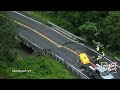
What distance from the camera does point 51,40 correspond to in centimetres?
2202

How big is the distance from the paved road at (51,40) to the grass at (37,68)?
3.25 feet

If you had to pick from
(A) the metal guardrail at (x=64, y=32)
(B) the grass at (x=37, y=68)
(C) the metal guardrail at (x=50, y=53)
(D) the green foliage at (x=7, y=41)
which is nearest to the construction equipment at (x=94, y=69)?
(C) the metal guardrail at (x=50, y=53)

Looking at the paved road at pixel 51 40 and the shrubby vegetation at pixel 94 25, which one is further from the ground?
the shrubby vegetation at pixel 94 25

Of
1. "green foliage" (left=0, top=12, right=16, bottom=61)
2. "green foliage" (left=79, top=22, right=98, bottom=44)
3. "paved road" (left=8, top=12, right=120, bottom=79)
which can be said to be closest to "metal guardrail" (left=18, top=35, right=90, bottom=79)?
"paved road" (left=8, top=12, right=120, bottom=79)

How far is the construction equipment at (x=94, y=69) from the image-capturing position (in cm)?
1681

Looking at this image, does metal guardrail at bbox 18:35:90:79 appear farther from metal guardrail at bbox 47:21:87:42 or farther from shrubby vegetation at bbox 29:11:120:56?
shrubby vegetation at bbox 29:11:120:56

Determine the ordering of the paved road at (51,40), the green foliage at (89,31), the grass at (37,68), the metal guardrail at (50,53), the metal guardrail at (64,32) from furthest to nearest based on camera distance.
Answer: the metal guardrail at (64,32)
the green foliage at (89,31)
the paved road at (51,40)
the metal guardrail at (50,53)
the grass at (37,68)

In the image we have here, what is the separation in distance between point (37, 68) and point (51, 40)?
3925 mm

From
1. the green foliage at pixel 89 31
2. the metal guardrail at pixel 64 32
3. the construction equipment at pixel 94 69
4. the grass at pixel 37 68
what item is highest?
the green foliage at pixel 89 31

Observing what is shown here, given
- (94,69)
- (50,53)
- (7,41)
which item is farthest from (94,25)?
(7,41)

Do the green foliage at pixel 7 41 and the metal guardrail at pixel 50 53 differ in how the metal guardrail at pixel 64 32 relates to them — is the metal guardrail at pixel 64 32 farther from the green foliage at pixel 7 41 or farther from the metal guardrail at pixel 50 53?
the green foliage at pixel 7 41

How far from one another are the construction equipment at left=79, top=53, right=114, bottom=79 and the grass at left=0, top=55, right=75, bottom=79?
1.00 meters

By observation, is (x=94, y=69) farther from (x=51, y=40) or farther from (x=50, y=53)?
(x=51, y=40)

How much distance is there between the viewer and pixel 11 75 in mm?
18000
